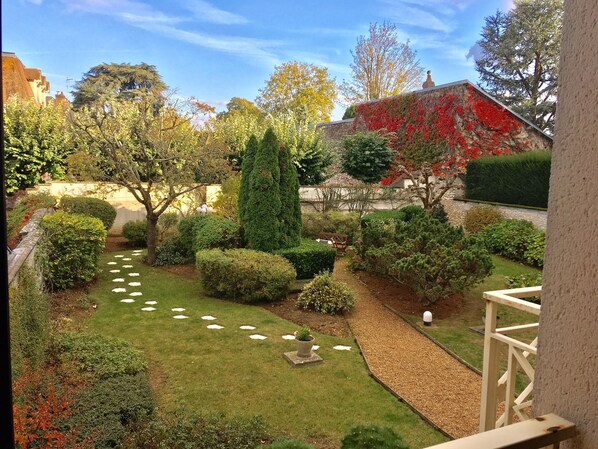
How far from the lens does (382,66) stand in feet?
93.2

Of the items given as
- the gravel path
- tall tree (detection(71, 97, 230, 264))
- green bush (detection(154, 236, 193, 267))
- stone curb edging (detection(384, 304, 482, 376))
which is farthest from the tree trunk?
stone curb edging (detection(384, 304, 482, 376))

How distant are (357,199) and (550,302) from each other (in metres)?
15.0

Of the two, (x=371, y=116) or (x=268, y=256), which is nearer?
(x=268, y=256)

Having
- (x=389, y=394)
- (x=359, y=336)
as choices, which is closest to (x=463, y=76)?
(x=359, y=336)

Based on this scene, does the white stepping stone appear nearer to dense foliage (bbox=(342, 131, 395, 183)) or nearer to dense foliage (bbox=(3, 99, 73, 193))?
dense foliage (bbox=(3, 99, 73, 193))

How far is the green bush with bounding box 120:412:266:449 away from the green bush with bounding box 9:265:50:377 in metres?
1.36

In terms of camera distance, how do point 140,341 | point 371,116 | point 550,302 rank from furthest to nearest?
point 371,116, point 140,341, point 550,302

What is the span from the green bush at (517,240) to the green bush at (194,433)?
9.50 m

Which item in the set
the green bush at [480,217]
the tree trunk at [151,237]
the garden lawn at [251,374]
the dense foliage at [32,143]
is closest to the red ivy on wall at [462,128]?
the green bush at [480,217]

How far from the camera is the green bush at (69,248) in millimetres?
8727

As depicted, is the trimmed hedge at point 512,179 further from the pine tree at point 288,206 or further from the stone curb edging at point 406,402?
the stone curb edging at point 406,402

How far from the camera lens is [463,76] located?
19562 millimetres

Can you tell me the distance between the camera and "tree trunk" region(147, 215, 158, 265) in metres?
11.3

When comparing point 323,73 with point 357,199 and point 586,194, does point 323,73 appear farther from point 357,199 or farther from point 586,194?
point 586,194
